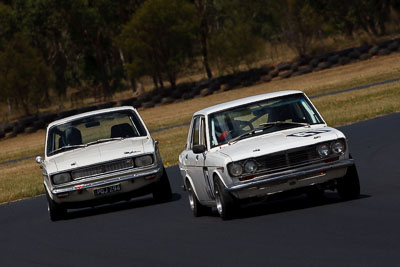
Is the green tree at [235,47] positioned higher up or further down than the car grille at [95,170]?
further down

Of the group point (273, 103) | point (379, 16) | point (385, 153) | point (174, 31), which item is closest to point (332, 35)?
point (379, 16)

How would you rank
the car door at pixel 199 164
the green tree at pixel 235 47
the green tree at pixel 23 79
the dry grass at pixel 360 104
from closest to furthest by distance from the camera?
the car door at pixel 199 164, the dry grass at pixel 360 104, the green tree at pixel 235 47, the green tree at pixel 23 79

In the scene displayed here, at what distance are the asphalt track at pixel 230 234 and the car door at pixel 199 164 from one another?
38cm

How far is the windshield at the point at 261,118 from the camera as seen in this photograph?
1166cm

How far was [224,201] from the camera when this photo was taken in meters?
10.8

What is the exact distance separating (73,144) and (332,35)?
58158 millimetres

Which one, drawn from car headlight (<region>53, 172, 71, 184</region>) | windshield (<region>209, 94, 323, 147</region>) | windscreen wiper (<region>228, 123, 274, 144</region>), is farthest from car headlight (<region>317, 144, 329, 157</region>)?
car headlight (<region>53, 172, 71, 184</region>)

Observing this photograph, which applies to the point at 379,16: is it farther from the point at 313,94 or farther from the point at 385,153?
the point at 385,153

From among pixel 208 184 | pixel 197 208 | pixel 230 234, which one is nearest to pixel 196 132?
pixel 197 208

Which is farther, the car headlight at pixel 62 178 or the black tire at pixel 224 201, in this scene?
the car headlight at pixel 62 178

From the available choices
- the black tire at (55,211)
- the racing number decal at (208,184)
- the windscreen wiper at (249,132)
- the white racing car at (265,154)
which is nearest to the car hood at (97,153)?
the black tire at (55,211)

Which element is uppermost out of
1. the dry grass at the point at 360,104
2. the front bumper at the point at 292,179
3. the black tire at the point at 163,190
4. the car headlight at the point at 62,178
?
the front bumper at the point at 292,179

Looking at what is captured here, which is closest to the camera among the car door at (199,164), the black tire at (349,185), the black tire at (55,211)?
the black tire at (349,185)

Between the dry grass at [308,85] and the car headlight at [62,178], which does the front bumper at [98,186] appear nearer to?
the car headlight at [62,178]
